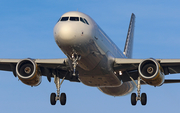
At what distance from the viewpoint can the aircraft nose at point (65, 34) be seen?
109ft

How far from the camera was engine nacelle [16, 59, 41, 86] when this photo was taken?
129 feet

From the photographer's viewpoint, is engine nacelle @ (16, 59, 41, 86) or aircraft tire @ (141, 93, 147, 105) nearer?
engine nacelle @ (16, 59, 41, 86)

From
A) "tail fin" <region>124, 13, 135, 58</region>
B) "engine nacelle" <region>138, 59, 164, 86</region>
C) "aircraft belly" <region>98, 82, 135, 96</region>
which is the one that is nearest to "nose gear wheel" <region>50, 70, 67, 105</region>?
"aircraft belly" <region>98, 82, 135, 96</region>

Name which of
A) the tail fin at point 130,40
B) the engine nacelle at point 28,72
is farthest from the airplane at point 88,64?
the tail fin at point 130,40

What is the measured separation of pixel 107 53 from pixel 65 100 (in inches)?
282

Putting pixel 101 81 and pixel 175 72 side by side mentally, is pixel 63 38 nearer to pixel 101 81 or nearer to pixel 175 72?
pixel 101 81

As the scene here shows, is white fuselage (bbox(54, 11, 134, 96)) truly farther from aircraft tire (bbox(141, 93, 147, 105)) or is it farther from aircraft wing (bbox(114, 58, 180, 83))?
aircraft tire (bbox(141, 93, 147, 105))

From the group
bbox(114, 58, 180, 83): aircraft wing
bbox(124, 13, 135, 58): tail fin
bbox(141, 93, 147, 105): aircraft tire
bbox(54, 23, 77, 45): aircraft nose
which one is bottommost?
bbox(141, 93, 147, 105): aircraft tire

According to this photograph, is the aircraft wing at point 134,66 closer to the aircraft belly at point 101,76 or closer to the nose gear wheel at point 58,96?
the aircraft belly at point 101,76

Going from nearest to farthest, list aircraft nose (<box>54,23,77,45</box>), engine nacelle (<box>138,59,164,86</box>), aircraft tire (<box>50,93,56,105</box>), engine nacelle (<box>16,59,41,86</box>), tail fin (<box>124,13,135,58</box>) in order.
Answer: aircraft nose (<box>54,23,77,45</box>)
engine nacelle (<box>138,59,164,86</box>)
engine nacelle (<box>16,59,41,86</box>)
aircraft tire (<box>50,93,56,105</box>)
tail fin (<box>124,13,135,58</box>)

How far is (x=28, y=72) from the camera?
3972 cm

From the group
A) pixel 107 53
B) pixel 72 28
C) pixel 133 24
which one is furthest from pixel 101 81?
pixel 133 24

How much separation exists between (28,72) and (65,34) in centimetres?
826

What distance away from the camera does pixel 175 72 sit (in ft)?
137
